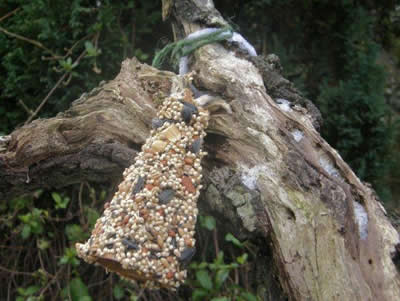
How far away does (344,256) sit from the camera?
0.83m

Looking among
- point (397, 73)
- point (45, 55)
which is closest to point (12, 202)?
point (45, 55)

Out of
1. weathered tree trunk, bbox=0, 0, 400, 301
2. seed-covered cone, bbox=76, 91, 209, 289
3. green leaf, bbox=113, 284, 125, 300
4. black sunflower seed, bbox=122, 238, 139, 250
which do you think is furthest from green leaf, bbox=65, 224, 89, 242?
black sunflower seed, bbox=122, 238, 139, 250

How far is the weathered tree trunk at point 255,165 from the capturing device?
83 centimetres

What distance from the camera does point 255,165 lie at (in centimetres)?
96

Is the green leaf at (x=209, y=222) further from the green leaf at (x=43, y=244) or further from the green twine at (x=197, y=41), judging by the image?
the green leaf at (x=43, y=244)

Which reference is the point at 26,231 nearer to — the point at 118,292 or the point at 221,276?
the point at 118,292

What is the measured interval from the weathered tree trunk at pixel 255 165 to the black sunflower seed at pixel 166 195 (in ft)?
0.48

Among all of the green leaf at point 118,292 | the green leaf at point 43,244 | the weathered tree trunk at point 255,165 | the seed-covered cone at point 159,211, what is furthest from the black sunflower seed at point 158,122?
the green leaf at point 43,244

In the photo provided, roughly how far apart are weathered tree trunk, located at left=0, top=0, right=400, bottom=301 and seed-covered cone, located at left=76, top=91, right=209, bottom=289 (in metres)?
0.10

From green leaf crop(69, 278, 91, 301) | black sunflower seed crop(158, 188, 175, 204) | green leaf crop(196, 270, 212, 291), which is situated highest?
black sunflower seed crop(158, 188, 175, 204)

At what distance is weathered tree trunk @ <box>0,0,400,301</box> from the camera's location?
0.83 metres

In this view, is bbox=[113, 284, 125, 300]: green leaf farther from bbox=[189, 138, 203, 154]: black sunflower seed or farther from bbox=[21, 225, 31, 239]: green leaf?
bbox=[189, 138, 203, 154]: black sunflower seed

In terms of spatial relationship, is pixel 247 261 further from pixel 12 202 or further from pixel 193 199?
pixel 12 202

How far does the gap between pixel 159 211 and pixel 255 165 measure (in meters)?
0.27
